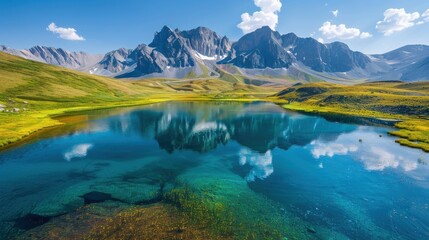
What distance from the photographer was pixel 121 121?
101 metres

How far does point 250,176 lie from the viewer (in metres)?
43.5

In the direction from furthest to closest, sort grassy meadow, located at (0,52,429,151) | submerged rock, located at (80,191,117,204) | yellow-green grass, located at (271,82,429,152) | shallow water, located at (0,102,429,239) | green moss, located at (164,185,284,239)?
grassy meadow, located at (0,52,429,151) → yellow-green grass, located at (271,82,429,152) → submerged rock, located at (80,191,117,204) → shallow water, located at (0,102,429,239) → green moss, located at (164,185,284,239)

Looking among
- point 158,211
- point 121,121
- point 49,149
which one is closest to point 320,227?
point 158,211

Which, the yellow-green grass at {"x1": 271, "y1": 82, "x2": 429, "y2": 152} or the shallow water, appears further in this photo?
the yellow-green grass at {"x1": 271, "y1": 82, "x2": 429, "y2": 152}

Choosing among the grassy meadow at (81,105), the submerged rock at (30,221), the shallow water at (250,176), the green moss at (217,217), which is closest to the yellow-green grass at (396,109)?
the grassy meadow at (81,105)

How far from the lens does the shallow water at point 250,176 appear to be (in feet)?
98.8

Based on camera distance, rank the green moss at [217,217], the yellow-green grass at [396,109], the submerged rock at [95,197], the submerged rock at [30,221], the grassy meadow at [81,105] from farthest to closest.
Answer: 1. the grassy meadow at [81,105]
2. the yellow-green grass at [396,109]
3. the submerged rock at [95,197]
4. the submerged rock at [30,221]
5. the green moss at [217,217]

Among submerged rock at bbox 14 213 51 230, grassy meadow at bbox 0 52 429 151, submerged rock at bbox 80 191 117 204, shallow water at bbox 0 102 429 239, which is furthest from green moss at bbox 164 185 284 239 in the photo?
grassy meadow at bbox 0 52 429 151

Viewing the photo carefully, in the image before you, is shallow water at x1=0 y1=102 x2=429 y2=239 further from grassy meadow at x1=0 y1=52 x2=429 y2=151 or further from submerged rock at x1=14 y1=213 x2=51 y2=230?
grassy meadow at x1=0 y1=52 x2=429 y2=151

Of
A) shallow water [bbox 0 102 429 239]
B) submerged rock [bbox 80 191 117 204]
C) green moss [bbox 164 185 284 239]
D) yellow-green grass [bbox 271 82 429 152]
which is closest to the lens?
green moss [bbox 164 185 284 239]

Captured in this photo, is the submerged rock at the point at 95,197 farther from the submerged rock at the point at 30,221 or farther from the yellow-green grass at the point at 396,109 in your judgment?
the yellow-green grass at the point at 396,109

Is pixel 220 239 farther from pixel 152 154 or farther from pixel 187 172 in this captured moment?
pixel 152 154

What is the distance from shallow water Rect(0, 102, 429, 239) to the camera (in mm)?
30125

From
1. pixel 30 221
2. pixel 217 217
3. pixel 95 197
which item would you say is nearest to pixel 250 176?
pixel 217 217
